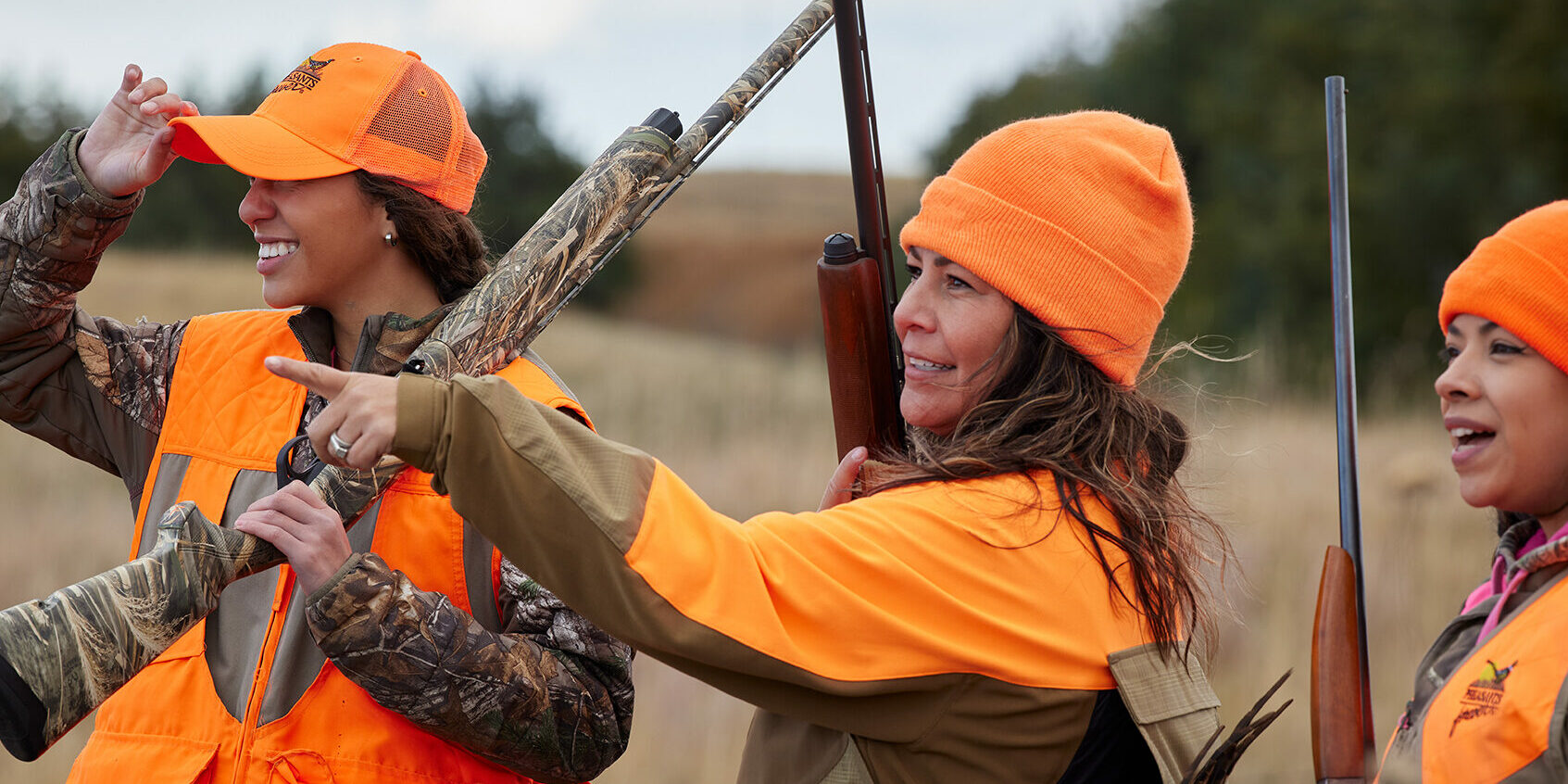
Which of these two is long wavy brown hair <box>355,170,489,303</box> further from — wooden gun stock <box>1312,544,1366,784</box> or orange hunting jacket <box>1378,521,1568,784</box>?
orange hunting jacket <box>1378,521,1568,784</box>

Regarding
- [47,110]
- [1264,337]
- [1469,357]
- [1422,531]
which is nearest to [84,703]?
[1469,357]

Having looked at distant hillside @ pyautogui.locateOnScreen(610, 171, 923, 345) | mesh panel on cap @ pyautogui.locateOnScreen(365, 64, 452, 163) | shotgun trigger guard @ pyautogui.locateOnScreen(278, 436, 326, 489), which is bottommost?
distant hillside @ pyautogui.locateOnScreen(610, 171, 923, 345)

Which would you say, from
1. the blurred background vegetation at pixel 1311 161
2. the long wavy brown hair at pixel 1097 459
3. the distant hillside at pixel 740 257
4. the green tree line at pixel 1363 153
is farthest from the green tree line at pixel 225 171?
the long wavy brown hair at pixel 1097 459

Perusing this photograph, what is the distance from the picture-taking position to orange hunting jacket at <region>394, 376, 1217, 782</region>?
5.73 feet

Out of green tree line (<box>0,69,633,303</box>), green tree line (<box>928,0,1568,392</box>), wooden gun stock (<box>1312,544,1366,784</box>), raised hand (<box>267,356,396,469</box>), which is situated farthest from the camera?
green tree line (<box>0,69,633,303</box>)

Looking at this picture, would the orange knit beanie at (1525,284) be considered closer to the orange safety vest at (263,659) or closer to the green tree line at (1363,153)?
the orange safety vest at (263,659)

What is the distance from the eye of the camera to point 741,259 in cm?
3145

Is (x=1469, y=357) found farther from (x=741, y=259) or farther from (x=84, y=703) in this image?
(x=741, y=259)

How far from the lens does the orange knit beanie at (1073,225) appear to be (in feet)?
7.36

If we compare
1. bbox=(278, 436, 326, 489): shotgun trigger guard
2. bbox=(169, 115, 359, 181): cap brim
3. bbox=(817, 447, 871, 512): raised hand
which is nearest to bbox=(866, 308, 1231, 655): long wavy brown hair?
bbox=(817, 447, 871, 512): raised hand

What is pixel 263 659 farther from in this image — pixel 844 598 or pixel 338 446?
pixel 844 598

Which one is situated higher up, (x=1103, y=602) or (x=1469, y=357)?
(x=1469, y=357)

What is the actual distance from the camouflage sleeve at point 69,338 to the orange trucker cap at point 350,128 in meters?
0.23

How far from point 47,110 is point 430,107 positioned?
1921cm
